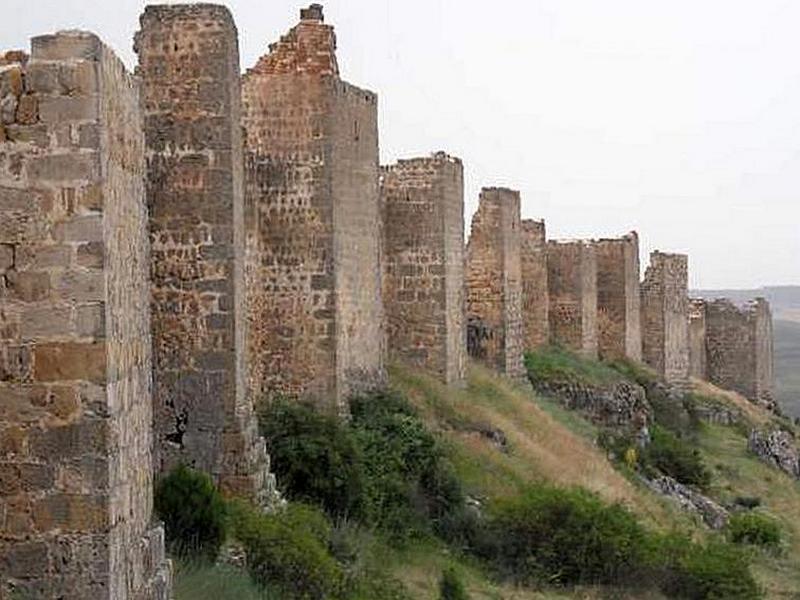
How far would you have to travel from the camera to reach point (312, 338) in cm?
1791

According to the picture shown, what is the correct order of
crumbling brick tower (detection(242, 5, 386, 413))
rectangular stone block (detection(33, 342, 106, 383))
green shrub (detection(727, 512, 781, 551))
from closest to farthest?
rectangular stone block (detection(33, 342, 106, 383)), crumbling brick tower (detection(242, 5, 386, 413)), green shrub (detection(727, 512, 781, 551))

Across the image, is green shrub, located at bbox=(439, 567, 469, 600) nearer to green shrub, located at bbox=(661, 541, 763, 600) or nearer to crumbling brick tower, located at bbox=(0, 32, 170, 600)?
green shrub, located at bbox=(661, 541, 763, 600)

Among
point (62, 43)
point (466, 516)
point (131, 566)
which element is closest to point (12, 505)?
point (131, 566)

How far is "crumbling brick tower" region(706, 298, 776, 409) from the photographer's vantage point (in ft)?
145

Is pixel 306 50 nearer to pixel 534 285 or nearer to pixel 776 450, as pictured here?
pixel 534 285

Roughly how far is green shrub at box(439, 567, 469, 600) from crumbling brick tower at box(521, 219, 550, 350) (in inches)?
685

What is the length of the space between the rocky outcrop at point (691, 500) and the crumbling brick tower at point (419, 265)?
500cm

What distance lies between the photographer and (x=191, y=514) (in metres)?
11.8

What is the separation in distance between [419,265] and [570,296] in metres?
11.4

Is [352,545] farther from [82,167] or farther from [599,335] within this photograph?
[599,335]

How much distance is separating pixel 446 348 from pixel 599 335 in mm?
13996

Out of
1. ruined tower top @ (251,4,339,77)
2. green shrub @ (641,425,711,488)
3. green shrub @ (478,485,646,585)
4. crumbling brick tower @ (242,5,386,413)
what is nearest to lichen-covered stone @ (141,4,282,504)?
crumbling brick tower @ (242,5,386,413)

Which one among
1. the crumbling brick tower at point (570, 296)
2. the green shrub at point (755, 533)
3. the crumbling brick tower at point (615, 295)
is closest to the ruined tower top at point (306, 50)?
the green shrub at point (755, 533)

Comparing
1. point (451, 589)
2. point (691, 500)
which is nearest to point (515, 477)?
point (451, 589)
